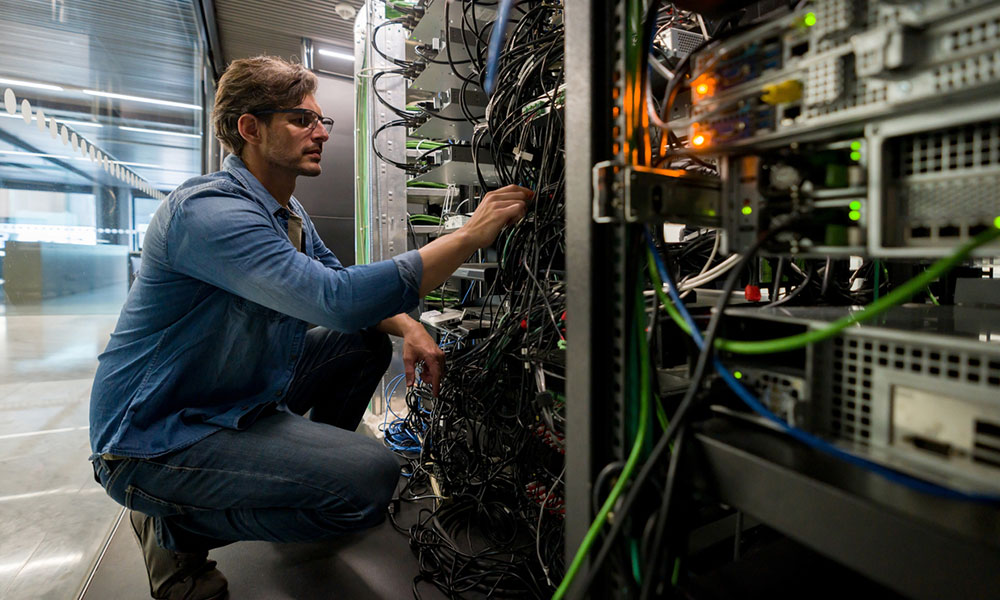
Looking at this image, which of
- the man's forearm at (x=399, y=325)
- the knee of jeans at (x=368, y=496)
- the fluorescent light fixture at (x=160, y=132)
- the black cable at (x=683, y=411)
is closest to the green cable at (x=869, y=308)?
the black cable at (x=683, y=411)

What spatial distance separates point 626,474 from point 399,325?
1021mm

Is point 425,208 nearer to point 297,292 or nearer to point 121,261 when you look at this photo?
point 121,261

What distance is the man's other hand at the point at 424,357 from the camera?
1.31m

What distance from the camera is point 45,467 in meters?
1.55

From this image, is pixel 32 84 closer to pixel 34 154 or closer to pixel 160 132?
pixel 34 154

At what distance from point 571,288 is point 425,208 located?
2545 mm

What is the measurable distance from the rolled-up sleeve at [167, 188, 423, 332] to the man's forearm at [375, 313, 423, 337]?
369 millimetres

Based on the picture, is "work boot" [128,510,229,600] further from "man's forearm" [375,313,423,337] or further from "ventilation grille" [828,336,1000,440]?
"ventilation grille" [828,336,1000,440]

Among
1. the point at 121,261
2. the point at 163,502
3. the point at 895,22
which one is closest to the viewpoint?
the point at 895,22

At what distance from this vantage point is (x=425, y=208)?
9.86ft

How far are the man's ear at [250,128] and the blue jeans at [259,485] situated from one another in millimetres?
761

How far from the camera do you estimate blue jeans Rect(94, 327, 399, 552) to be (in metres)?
1.01

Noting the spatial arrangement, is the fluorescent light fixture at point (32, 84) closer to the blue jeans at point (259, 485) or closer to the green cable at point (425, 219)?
the blue jeans at point (259, 485)

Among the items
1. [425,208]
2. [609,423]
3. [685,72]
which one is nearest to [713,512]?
[609,423]
